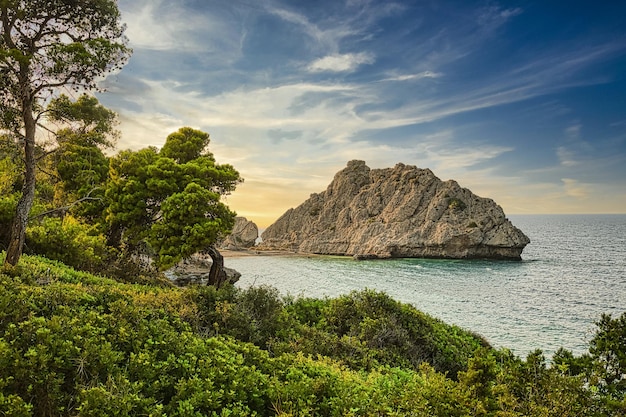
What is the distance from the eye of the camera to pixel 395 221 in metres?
90.0

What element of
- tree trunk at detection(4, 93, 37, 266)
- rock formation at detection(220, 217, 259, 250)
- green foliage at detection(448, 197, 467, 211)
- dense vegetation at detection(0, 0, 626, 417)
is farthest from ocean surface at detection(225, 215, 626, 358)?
rock formation at detection(220, 217, 259, 250)

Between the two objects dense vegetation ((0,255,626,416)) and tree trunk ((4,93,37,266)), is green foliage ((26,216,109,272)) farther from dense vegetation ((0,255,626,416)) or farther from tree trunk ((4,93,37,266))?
dense vegetation ((0,255,626,416))

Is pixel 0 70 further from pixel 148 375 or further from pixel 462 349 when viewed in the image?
pixel 462 349

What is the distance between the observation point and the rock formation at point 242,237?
100062 millimetres

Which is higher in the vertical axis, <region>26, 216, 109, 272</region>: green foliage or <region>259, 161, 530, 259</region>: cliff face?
<region>259, 161, 530, 259</region>: cliff face

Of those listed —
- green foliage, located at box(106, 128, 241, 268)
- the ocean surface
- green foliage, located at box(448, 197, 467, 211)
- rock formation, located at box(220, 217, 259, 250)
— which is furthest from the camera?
rock formation, located at box(220, 217, 259, 250)

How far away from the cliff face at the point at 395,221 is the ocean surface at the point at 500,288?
6982 millimetres

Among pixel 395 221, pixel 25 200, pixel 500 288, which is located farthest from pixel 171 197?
pixel 395 221

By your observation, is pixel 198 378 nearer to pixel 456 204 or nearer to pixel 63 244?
pixel 63 244

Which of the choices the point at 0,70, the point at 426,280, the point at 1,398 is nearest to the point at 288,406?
the point at 1,398

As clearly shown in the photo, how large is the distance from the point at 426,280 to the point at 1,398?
48967 millimetres

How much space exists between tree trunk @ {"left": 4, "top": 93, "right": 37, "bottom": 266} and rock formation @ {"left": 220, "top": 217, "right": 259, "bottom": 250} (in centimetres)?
8775

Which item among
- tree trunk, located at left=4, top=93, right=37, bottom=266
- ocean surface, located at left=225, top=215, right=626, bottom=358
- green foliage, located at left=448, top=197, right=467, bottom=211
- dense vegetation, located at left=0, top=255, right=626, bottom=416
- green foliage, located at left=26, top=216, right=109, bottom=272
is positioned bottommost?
ocean surface, located at left=225, top=215, right=626, bottom=358

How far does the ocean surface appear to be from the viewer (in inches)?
1066
